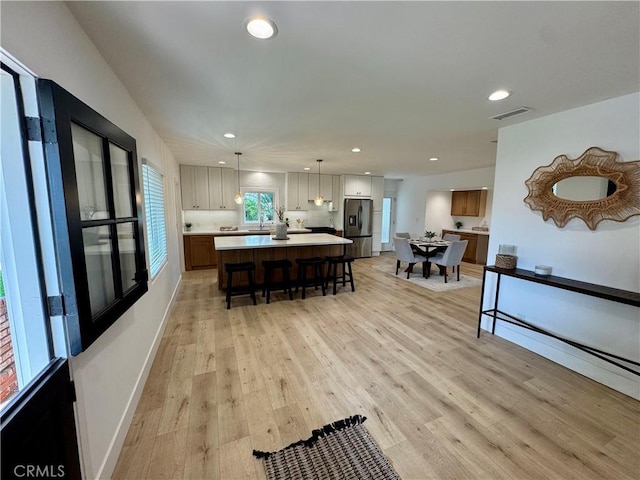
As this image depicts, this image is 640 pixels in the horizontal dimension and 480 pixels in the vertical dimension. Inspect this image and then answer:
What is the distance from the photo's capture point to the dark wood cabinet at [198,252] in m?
5.96

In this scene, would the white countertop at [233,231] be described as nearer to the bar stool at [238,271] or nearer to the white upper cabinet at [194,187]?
the white upper cabinet at [194,187]

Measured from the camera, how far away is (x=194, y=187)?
6.14 meters

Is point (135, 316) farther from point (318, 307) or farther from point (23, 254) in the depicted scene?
point (318, 307)

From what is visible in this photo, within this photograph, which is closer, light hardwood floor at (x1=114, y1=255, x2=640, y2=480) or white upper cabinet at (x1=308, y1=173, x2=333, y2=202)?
light hardwood floor at (x1=114, y1=255, x2=640, y2=480)

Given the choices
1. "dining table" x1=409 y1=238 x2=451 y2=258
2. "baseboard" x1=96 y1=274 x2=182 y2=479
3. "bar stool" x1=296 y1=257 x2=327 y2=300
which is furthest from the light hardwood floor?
"dining table" x1=409 y1=238 x2=451 y2=258

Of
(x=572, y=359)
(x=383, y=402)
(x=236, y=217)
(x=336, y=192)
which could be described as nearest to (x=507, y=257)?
(x=572, y=359)

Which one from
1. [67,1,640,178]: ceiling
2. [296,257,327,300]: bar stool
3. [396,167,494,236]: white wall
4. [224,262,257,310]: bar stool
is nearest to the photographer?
[67,1,640,178]: ceiling

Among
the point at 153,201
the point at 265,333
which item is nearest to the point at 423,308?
the point at 265,333

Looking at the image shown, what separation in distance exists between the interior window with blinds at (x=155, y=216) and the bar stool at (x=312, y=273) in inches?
79.6

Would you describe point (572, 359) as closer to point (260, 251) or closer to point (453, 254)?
point (453, 254)

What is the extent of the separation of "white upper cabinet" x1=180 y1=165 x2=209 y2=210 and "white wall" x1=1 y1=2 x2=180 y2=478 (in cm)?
403

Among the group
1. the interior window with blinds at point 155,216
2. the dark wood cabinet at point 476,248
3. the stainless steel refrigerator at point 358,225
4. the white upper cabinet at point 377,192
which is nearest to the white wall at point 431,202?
the dark wood cabinet at point 476,248

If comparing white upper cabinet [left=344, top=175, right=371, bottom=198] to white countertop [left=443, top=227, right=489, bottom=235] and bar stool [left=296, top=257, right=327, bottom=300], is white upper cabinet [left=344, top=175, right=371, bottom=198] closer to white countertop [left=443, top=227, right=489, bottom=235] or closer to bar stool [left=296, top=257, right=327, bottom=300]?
white countertop [left=443, top=227, right=489, bottom=235]

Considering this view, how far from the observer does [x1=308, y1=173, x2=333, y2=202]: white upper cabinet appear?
7289mm
